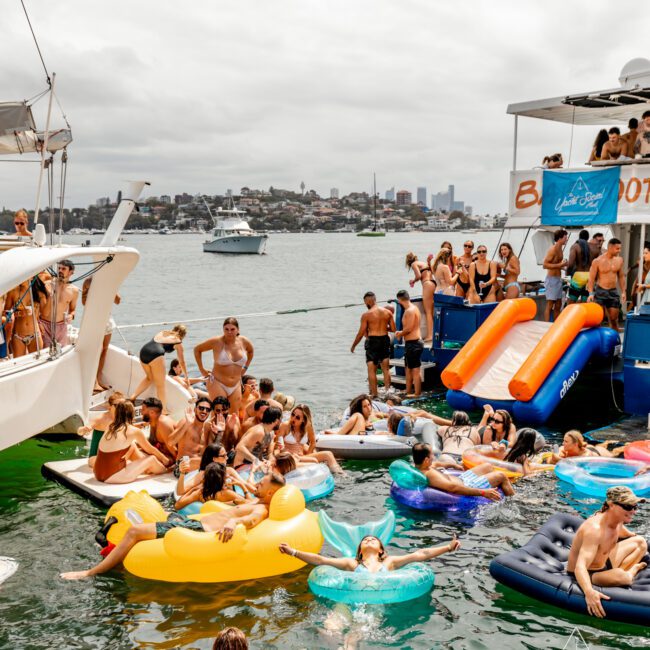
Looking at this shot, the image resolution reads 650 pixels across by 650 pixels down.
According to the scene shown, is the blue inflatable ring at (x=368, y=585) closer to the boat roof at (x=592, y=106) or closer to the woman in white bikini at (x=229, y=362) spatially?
the woman in white bikini at (x=229, y=362)

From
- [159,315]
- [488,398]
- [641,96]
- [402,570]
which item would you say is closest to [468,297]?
[488,398]

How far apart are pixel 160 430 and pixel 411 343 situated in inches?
237

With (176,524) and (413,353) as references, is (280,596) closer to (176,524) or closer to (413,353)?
(176,524)

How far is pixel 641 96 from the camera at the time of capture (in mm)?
16219

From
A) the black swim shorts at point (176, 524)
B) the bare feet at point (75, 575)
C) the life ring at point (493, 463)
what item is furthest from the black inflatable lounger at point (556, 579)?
the bare feet at point (75, 575)

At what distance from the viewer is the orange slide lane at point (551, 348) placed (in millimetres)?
13047

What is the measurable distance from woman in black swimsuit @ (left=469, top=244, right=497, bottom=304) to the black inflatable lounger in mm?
8220

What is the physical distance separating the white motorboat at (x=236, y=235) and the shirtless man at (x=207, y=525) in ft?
277

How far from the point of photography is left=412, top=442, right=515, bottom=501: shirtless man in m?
9.43

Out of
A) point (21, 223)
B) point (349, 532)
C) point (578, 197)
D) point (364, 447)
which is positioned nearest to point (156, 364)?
point (21, 223)

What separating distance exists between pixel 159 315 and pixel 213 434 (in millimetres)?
30927

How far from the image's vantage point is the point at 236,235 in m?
93.8

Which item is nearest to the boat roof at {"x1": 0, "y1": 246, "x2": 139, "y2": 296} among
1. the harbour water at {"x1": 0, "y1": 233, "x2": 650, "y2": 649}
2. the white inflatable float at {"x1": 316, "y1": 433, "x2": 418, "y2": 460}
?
the harbour water at {"x1": 0, "y1": 233, "x2": 650, "y2": 649}

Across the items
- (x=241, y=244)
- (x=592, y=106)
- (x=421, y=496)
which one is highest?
(x=592, y=106)
